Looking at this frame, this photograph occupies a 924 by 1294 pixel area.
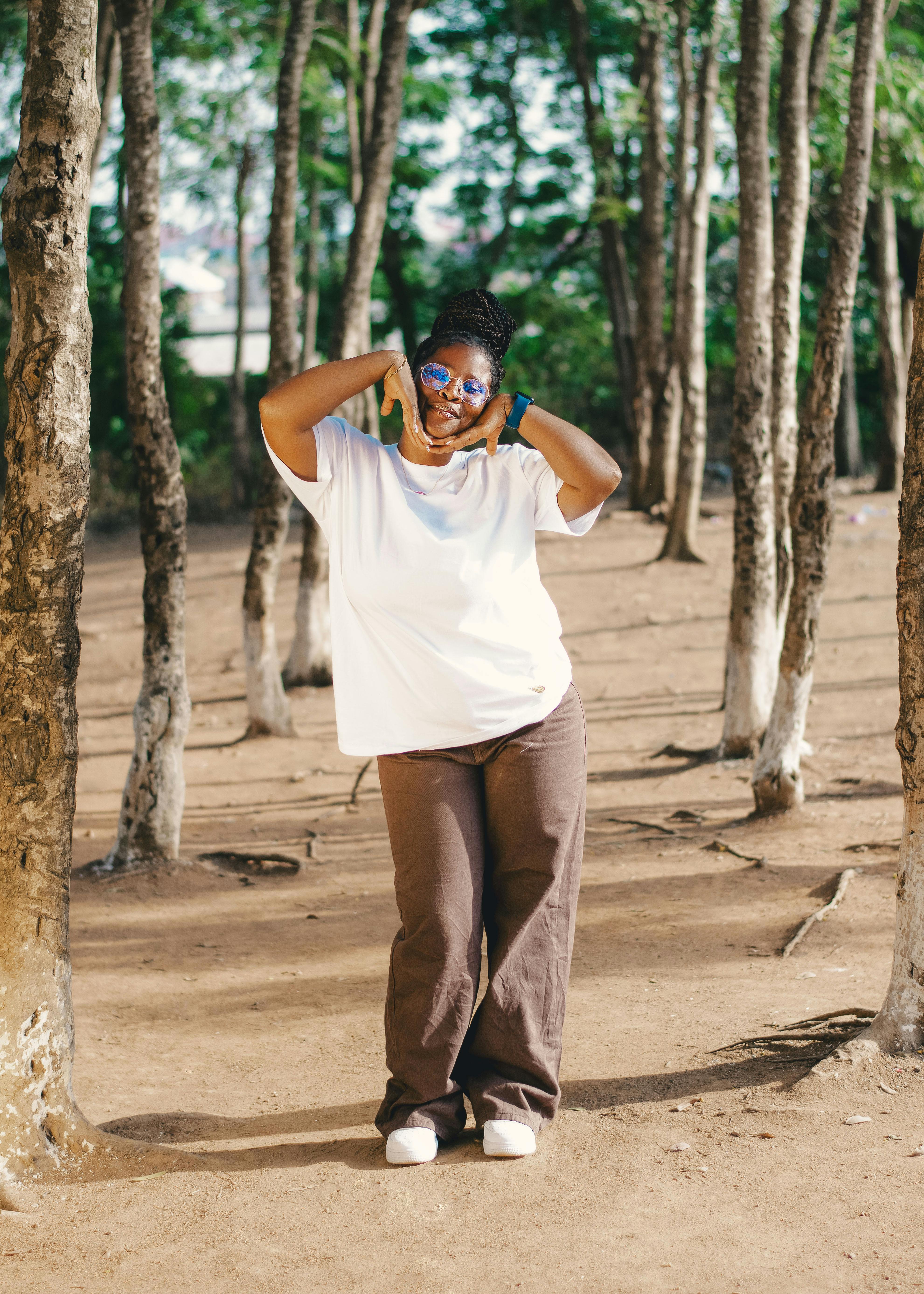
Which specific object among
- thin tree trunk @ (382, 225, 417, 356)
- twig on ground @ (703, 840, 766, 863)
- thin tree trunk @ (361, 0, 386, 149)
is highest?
thin tree trunk @ (361, 0, 386, 149)

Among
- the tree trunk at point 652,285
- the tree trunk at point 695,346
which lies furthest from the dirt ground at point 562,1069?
the tree trunk at point 652,285

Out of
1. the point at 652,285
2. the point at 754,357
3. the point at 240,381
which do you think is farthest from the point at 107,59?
the point at 754,357

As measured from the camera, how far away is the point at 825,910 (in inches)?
189

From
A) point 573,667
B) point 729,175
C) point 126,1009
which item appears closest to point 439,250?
point 729,175

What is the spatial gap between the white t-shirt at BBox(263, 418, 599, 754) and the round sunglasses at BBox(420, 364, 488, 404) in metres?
0.14

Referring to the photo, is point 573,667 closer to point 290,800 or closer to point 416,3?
point 290,800

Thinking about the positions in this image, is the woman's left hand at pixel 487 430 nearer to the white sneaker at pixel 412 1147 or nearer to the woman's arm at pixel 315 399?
the woman's arm at pixel 315 399

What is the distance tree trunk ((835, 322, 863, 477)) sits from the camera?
1831 cm

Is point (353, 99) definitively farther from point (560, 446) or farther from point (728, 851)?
point (560, 446)

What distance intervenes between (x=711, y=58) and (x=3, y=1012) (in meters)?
11.1

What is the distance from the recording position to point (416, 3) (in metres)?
9.03

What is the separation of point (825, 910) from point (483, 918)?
234 cm

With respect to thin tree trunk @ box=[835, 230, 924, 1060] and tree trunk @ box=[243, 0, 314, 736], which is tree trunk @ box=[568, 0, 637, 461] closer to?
tree trunk @ box=[243, 0, 314, 736]

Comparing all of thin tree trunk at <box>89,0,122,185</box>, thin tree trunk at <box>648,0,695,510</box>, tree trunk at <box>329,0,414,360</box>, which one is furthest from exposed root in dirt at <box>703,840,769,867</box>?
thin tree trunk at <box>89,0,122,185</box>
